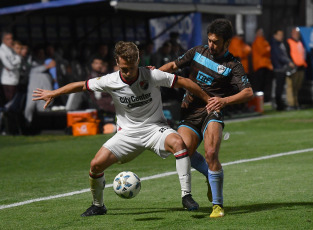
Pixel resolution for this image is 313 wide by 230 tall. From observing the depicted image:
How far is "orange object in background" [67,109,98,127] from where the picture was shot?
16750 millimetres

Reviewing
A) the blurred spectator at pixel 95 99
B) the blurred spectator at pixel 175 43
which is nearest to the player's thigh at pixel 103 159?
the blurred spectator at pixel 95 99

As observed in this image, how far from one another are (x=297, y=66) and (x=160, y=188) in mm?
13963

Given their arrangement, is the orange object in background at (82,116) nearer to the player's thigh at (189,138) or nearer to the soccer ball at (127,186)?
the player's thigh at (189,138)

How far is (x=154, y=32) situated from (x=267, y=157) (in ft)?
32.4

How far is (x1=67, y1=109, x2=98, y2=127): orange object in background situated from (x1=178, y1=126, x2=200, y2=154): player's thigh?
29.6 feet

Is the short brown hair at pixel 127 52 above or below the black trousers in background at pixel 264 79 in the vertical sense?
above

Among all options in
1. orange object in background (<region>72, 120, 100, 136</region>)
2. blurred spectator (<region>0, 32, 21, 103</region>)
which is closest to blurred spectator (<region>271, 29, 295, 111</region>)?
orange object in background (<region>72, 120, 100, 136</region>)

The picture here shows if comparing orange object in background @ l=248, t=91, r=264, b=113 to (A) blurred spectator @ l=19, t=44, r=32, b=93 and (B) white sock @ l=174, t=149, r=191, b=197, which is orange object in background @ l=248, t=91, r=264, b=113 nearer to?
(A) blurred spectator @ l=19, t=44, r=32, b=93

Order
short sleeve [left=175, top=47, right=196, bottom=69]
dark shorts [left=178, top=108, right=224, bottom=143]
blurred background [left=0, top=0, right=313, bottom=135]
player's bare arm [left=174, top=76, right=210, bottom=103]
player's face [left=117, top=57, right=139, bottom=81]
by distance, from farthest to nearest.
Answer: blurred background [left=0, top=0, right=313, bottom=135], short sleeve [left=175, top=47, right=196, bottom=69], dark shorts [left=178, top=108, right=224, bottom=143], player's bare arm [left=174, top=76, right=210, bottom=103], player's face [left=117, top=57, right=139, bottom=81]

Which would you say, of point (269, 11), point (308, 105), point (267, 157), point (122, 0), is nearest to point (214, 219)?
point (267, 157)

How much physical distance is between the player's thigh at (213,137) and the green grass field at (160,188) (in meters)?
0.67

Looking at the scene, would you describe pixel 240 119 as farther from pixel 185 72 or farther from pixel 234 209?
pixel 234 209

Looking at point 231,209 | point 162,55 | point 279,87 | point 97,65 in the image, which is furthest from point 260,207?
point 279,87

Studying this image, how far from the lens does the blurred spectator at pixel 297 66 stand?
22.4 metres
